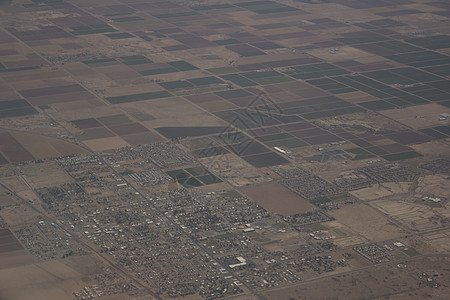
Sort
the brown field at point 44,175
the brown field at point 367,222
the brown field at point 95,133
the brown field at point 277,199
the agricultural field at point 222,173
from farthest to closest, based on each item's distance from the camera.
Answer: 1. the brown field at point 95,133
2. the brown field at point 44,175
3. the brown field at point 277,199
4. the brown field at point 367,222
5. the agricultural field at point 222,173

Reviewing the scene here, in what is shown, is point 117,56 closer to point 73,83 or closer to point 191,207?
point 73,83

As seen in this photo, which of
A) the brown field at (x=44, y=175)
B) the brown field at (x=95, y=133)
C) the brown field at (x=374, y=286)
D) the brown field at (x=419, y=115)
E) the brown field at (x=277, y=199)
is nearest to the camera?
the brown field at (x=374, y=286)

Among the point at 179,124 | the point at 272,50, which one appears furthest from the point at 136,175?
the point at 272,50

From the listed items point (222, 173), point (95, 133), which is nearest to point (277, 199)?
point (222, 173)

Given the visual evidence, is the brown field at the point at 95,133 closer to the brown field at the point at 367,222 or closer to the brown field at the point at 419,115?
the brown field at the point at 367,222

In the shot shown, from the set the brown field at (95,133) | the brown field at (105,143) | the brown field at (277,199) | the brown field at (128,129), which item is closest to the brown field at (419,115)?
the brown field at (277,199)

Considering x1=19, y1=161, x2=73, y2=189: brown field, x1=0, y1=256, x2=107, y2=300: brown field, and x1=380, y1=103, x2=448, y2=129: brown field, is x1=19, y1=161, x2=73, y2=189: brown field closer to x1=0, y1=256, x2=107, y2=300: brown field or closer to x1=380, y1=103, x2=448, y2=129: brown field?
x1=0, y1=256, x2=107, y2=300: brown field

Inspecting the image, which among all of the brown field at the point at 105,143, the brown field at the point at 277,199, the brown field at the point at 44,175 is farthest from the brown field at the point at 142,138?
the brown field at the point at 277,199

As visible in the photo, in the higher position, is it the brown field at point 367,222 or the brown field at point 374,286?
the brown field at point 367,222

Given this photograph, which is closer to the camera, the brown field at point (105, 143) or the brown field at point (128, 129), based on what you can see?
the brown field at point (105, 143)

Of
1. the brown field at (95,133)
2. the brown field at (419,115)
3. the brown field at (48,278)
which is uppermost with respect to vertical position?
the brown field at (419,115)
